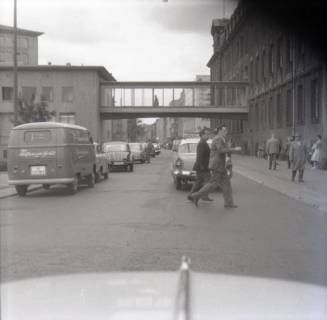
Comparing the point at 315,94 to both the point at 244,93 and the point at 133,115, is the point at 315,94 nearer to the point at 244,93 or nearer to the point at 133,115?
the point at 244,93

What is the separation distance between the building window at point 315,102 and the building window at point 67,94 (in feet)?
105

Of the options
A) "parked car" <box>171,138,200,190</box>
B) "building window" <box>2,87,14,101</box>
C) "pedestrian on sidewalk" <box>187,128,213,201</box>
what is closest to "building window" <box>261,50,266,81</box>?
"building window" <box>2,87,14,101</box>

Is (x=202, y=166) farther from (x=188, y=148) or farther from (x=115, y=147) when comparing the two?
(x=115, y=147)

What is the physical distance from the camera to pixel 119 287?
329 centimetres

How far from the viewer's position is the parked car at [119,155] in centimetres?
2786

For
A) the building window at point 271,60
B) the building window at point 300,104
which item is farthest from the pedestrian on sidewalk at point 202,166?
the building window at point 271,60

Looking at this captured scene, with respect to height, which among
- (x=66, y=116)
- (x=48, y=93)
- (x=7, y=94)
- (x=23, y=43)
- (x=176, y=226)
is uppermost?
(x=23, y=43)

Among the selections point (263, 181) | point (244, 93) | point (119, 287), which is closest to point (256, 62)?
point (244, 93)

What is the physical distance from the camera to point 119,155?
2794 cm

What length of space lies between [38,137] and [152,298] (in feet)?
42.5

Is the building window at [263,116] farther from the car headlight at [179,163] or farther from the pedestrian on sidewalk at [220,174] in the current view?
the pedestrian on sidewalk at [220,174]

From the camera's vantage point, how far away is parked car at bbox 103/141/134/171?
91.4 feet

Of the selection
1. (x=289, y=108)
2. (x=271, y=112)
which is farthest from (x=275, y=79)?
(x=289, y=108)

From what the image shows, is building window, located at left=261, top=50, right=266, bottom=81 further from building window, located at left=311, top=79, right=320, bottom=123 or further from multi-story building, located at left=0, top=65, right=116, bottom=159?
multi-story building, located at left=0, top=65, right=116, bottom=159
